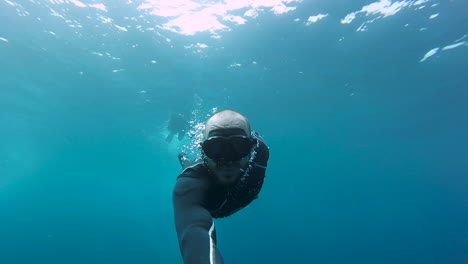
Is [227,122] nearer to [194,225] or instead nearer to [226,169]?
[226,169]

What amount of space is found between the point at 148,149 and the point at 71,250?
27.5 meters

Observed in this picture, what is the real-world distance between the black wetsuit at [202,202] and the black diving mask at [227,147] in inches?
11.1

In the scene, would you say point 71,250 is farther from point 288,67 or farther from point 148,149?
point 288,67

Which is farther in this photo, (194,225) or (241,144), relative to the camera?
(241,144)

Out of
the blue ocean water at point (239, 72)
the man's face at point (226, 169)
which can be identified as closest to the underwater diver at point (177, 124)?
the blue ocean water at point (239, 72)

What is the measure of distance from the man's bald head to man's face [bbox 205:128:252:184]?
3 centimetres

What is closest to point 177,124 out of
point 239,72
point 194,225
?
point 239,72

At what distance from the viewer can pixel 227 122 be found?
8.98ft

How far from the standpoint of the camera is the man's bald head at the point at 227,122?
8.88 feet

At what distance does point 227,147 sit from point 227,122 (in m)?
0.26

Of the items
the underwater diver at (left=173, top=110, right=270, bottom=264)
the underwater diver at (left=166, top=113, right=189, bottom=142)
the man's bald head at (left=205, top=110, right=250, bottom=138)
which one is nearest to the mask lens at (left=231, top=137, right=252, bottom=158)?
the underwater diver at (left=173, top=110, right=270, bottom=264)

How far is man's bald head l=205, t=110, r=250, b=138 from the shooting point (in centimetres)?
271

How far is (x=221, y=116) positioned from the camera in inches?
110

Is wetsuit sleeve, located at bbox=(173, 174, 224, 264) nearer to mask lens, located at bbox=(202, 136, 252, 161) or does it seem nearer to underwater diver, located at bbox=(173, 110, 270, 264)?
underwater diver, located at bbox=(173, 110, 270, 264)
